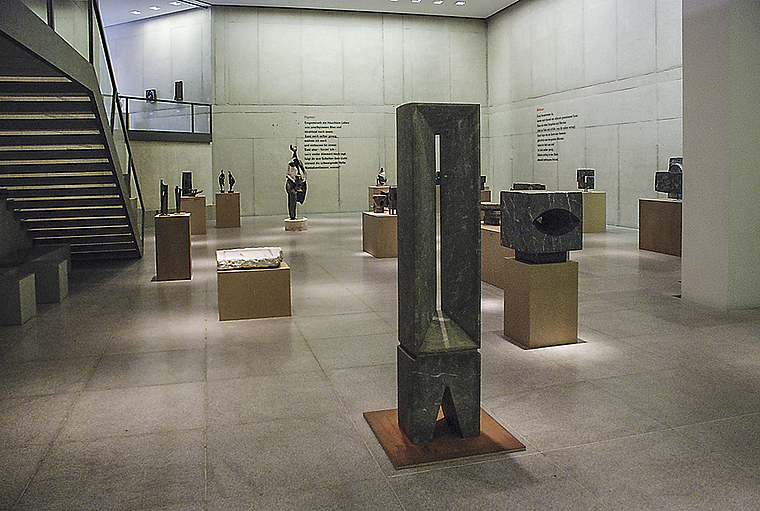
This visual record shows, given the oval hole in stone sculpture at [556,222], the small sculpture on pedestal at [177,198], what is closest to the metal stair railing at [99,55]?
the small sculpture on pedestal at [177,198]

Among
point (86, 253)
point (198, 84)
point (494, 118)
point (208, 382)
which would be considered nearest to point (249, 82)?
point (198, 84)

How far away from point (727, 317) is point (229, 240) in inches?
421

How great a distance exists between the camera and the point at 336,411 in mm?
4219

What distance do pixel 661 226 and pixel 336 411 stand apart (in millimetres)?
9220

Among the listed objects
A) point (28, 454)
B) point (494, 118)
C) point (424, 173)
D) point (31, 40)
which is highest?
point (494, 118)

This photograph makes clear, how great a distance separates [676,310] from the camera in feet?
22.9

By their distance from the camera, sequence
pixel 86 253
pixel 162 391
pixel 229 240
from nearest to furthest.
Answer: pixel 162 391 → pixel 86 253 → pixel 229 240

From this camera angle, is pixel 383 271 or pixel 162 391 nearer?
pixel 162 391

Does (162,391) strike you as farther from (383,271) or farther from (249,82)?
(249,82)

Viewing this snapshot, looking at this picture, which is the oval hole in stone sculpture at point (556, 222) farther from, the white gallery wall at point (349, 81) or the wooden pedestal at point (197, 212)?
the white gallery wall at point (349, 81)

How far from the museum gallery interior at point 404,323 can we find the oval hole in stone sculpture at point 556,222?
4cm

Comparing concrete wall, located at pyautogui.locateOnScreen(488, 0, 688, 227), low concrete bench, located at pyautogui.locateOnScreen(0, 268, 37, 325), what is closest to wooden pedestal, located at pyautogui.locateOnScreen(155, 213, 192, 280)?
low concrete bench, located at pyautogui.locateOnScreen(0, 268, 37, 325)

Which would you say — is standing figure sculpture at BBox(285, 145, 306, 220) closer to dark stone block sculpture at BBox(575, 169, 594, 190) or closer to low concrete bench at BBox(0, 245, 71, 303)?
dark stone block sculpture at BBox(575, 169, 594, 190)

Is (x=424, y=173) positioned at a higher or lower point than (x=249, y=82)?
lower
